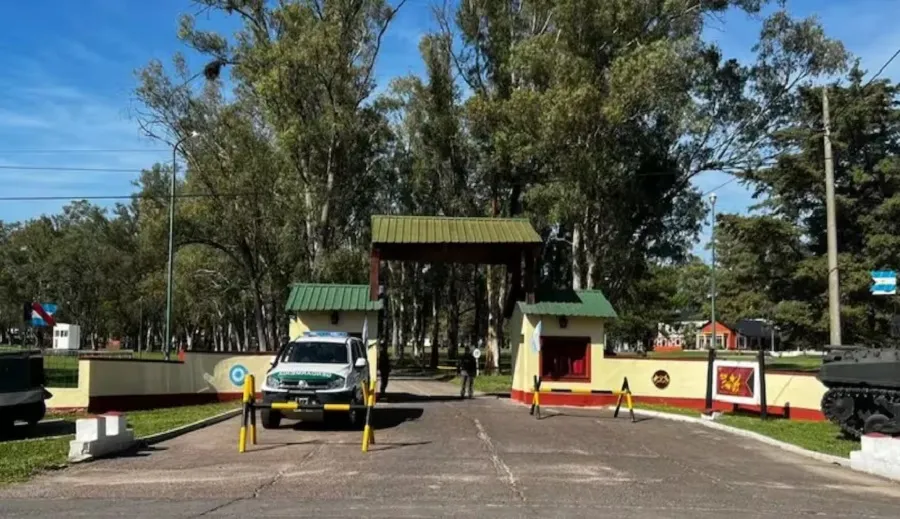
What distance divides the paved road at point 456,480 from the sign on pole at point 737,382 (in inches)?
219

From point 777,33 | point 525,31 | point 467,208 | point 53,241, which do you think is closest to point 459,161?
point 467,208

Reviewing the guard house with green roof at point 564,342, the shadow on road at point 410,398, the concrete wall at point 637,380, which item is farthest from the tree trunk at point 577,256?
the shadow on road at point 410,398

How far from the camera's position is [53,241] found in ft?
267

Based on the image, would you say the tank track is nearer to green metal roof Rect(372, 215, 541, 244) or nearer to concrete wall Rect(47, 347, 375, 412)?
green metal roof Rect(372, 215, 541, 244)

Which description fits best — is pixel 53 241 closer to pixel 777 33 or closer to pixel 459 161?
pixel 459 161

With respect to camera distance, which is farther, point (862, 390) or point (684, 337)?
point (684, 337)

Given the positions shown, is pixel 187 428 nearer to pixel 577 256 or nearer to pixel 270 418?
pixel 270 418

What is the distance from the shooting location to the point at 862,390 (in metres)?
18.2

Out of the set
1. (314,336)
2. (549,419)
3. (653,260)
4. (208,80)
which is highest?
(208,80)

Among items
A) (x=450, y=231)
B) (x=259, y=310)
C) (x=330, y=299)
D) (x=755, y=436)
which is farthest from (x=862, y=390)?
(x=259, y=310)

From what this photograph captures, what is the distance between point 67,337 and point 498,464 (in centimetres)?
5802

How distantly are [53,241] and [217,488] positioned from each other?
3099 inches

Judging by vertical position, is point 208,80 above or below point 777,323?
above

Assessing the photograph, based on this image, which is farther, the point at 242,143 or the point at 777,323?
the point at 242,143
